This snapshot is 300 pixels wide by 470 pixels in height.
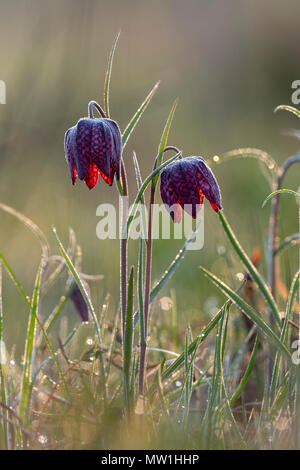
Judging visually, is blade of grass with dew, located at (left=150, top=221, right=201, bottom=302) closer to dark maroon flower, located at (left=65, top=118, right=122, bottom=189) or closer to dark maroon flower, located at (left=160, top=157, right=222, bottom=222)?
dark maroon flower, located at (left=160, top=157, right=222, bottom=222)

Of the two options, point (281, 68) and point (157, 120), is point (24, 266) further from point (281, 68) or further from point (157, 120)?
point (281, 68)

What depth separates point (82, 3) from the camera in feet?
20.5

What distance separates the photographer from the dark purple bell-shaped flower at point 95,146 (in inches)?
47.1

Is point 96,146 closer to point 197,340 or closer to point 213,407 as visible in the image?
point 197,340

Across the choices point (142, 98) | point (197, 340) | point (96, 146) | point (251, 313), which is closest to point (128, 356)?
point (197, 340)

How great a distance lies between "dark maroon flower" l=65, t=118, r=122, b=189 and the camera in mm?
1195

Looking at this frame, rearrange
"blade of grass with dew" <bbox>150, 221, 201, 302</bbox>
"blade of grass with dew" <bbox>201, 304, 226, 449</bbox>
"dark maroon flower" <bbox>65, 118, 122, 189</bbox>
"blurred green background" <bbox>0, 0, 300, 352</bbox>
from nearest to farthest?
"blade of grass with dew" <bbox>201, 304, 226, 449</bbox> < "dark maroon flower" <bbox>65, 118, 122, 189</bbox> < "blade of grass with dew" <bbox>150, 221, 201, 302</bbox> < "blurred green background" <bbox>0, 0, 300, 352</bbox>

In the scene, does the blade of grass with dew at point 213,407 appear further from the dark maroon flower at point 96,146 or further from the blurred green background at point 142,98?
the blurred green background at point 142,98

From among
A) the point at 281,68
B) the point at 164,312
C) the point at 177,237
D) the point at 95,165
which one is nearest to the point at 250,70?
the point at 281,68

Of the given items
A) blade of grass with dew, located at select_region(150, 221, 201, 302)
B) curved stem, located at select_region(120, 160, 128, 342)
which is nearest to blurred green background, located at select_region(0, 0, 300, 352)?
blade of grass with dew, located at select_region(150, 221, 201, 302)

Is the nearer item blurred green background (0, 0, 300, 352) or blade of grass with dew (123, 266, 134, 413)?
blade of grass with dew (123, 266, 134, 413)

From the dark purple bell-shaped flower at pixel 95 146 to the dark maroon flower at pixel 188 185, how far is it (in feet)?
0.32

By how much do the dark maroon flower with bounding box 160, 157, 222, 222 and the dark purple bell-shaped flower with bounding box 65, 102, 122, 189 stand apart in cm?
10

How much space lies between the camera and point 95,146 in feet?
3.92
